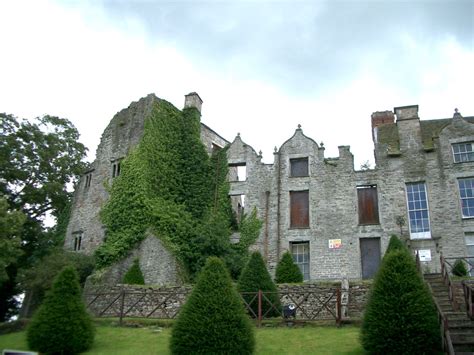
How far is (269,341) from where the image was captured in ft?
51.0

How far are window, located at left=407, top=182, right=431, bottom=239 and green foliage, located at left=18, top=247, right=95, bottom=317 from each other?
55.4ft

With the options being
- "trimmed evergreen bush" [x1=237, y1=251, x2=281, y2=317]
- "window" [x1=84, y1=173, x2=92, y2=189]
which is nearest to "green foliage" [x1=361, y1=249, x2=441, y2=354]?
"trimmed evergreen bush" [x1=237, y1=251, x2=281, y2=317]

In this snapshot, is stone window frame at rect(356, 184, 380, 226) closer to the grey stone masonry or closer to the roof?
the roof

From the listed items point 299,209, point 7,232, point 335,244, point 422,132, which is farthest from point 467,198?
point 7,232

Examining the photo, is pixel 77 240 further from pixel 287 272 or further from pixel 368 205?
pixel 368 205

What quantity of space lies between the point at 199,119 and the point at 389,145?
11614 mm

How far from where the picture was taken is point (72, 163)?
112 feet

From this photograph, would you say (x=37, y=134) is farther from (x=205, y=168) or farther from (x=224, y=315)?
(x=224, y=315)

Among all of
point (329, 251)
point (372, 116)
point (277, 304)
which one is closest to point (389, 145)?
point (372, 116)

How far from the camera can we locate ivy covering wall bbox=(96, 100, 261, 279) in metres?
26.2

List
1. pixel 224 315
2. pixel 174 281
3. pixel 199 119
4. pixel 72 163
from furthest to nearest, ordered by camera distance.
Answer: pixel 72 163
pixel 199 119
pixel 174 281
pixel 224 315

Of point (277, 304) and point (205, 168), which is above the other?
point (205, 168)

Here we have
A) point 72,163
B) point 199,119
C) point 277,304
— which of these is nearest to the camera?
point 277,304

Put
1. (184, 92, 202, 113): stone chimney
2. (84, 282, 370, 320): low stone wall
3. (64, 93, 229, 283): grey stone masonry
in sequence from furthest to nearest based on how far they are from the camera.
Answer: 1. (184, 92, 202, 113): stone chimney
2. (64, 93, 229, 283): grey stone masonry
3. (84, 282, 370, 320): low stone wall
